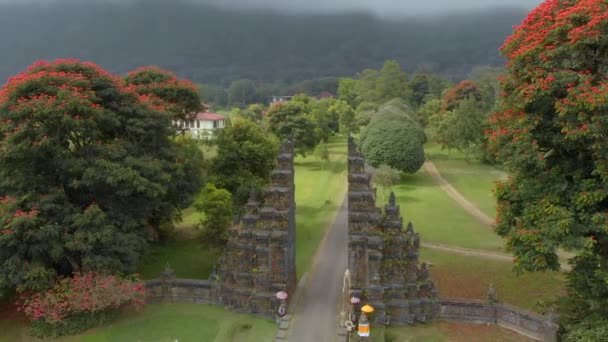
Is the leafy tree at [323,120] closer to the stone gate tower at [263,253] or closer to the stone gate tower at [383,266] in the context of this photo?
the stone gate tower at [263,253]

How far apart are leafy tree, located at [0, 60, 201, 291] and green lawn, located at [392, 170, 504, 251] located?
18985 millimetres

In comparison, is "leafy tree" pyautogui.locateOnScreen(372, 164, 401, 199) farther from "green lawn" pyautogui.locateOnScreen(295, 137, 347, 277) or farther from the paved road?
the paved road

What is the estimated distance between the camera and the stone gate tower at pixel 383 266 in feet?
63.4

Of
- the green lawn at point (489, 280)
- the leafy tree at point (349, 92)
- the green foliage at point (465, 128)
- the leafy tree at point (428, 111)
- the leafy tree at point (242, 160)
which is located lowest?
the green lawn at point (489, 280)

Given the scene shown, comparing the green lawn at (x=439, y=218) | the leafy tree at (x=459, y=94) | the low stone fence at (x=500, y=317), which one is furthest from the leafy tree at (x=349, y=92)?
the low stone fence at (x=500, y=317)

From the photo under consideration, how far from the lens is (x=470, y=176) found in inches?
1984

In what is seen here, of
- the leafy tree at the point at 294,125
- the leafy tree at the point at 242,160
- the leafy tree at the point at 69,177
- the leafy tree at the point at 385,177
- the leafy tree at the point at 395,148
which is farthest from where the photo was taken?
the leafy tree at the point at 294,125

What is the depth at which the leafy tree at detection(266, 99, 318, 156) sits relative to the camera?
55719mm

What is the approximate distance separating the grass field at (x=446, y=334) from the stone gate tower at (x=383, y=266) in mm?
466

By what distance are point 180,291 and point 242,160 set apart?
11638mm

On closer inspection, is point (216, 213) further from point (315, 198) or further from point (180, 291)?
point (315, 198)

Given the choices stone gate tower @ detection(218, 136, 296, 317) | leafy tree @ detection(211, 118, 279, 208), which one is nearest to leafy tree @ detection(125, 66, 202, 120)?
leafy tree @ detection(211, 118, 279, 208)

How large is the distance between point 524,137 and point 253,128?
19.8 metres

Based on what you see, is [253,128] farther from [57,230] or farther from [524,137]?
[524,137]
